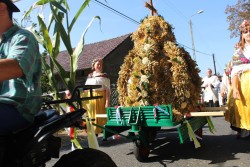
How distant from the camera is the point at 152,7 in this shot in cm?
→ 576

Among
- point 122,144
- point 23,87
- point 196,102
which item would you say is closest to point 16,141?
point 23,87

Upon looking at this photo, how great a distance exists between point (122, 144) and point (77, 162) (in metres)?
4.88

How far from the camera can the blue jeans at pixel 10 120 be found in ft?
5.22

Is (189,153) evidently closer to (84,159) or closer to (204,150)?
(204,150)

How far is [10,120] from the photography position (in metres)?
1.63

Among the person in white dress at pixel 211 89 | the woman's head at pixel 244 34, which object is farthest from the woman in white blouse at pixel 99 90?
the person in white dress at pixel 211 89

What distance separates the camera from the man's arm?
58.8 inches

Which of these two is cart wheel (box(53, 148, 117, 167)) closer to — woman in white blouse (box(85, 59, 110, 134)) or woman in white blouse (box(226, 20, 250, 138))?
woman in white blouse (box(226, 20, 250, 138))

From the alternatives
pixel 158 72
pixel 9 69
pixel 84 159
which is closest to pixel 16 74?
pixel 9 69

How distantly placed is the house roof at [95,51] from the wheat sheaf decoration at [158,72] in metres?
17.2

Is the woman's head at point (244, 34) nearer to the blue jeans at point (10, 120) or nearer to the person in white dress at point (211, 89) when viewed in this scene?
the blue jeans at point (10, 120)

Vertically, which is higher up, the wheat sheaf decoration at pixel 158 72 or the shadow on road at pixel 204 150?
the wheat sheaf decoration at pixel 158 72

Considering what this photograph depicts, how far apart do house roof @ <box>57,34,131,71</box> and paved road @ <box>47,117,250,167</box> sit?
1667 cm

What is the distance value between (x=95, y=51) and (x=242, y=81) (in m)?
22.0
